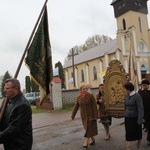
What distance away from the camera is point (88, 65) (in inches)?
1645

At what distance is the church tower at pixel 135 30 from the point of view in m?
35.5

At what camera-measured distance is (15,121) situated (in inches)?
107

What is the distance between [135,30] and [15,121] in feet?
122

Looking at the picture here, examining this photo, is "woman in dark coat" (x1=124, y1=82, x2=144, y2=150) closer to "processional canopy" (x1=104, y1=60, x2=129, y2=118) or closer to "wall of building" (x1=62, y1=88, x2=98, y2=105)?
"processional canopy" (x1=104, y1=60, x2=129, y2=118)

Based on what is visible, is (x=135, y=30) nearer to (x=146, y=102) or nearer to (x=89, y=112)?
(x=146, y=102)

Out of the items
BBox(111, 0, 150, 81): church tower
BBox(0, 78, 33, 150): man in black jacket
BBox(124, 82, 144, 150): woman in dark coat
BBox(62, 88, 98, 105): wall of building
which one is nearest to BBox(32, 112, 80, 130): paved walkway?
BBox(62, 88, 98, 105): wall of building

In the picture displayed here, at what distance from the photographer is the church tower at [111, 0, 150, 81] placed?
117 feet

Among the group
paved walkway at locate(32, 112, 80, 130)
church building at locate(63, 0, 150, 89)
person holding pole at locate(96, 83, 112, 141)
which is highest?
church building at locate(63, 0, 150, 89)

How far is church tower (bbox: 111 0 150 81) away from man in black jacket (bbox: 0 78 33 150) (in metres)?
32.9

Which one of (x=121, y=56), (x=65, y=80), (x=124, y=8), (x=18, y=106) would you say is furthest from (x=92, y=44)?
(x=18, y=106)

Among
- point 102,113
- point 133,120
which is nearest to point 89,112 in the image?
point 102,113

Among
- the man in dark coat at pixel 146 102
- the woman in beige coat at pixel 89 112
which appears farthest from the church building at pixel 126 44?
the man in dark coat at pixel 146 102

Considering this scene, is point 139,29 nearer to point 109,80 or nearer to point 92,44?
point 92,44

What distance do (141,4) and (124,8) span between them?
13.1 ft
